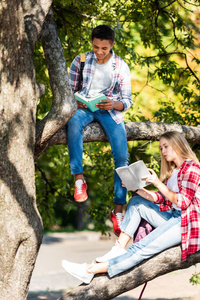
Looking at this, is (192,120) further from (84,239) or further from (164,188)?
(84,239)

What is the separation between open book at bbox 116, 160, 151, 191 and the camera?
4137 mm

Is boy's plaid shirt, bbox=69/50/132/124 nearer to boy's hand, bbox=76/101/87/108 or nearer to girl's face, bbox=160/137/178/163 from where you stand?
boy's hand, bbox=76/101/87/108

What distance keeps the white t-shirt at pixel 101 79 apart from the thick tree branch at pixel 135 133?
1.18ft

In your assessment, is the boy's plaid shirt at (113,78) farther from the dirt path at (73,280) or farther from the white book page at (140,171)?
the dirt path at (73,280)

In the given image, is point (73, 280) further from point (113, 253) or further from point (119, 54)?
point (113, 253)

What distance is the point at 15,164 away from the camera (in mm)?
3834

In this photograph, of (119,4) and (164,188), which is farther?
(119,4)

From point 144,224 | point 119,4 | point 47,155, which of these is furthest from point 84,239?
point 144,224

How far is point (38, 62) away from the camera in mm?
7641

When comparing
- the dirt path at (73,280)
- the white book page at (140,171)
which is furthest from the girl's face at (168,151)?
the dirt path at (73,280)

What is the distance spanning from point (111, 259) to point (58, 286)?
7.51 metres

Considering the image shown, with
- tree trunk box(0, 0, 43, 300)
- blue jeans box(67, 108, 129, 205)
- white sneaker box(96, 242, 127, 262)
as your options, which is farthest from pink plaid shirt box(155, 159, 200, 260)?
tree trunk box(0, 0, 43, 300)

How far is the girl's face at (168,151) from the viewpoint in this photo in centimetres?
446

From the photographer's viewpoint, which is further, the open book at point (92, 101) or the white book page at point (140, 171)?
the open book at point (92, 101)
